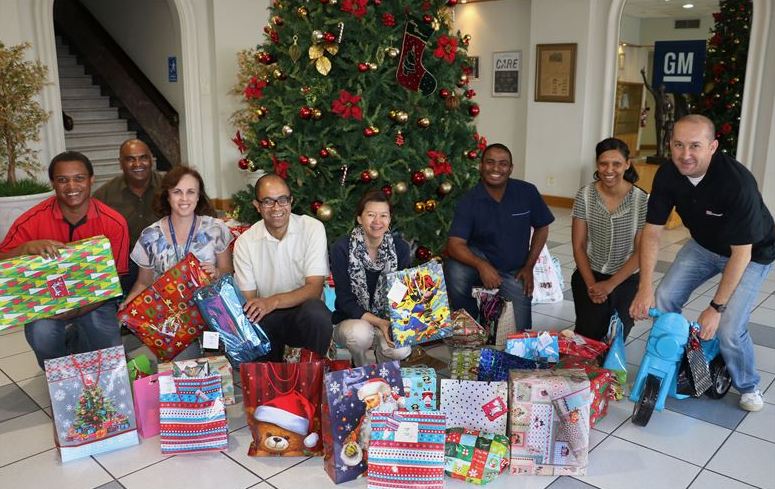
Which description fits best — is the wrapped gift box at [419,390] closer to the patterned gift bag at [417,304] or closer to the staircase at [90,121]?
the patterned gift bag at [417,304]

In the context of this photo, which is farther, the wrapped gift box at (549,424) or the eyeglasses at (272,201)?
the eyeglasses at (272,201)

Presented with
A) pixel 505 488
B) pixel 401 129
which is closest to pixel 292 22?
pixel 401 129

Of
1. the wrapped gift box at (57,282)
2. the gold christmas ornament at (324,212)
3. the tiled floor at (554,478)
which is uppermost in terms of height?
the gold christmas ornament at (324,212)

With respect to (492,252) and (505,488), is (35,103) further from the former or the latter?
(505,488)

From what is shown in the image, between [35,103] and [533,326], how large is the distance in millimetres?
4515

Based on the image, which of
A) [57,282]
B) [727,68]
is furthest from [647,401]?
[727,68]

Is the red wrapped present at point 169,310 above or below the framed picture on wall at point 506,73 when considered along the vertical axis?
below

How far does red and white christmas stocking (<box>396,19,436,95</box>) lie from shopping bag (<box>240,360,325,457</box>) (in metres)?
2.00

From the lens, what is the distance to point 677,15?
7.44m

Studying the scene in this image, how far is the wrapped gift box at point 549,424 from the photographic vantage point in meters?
2.21

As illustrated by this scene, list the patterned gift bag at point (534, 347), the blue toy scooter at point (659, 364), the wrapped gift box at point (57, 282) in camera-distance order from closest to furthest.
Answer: the wrapped gift box at point (57, 282) → the blue toy scooter at point (659, 364) → the patterned gift bag at point (534, 347)

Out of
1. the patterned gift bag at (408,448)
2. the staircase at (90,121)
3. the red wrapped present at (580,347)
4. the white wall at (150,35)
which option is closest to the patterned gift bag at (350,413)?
the patterned gift bag at (408,448)

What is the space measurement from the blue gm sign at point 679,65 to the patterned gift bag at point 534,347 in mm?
5132

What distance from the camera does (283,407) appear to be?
91.7 inches
